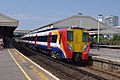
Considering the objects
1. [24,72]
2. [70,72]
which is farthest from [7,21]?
[24,72]

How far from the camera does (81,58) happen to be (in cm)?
2334

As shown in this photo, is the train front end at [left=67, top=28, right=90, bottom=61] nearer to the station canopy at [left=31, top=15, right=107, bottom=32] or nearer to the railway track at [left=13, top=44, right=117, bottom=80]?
the railway track at [left=13, top=44, right=117, bottom=80]

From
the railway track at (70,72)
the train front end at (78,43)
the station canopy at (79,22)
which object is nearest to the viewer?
the railway track at (70,72)

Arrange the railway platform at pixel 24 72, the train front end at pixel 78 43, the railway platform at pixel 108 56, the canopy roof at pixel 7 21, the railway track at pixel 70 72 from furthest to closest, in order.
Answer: the canopy roof at pixel 7 21
the train front end at pixel 78 43
the railway platform at pixel 108 56
the railway track at pixel 70 72
the railway platform at pixel 24 72

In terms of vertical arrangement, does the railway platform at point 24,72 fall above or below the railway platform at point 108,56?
below

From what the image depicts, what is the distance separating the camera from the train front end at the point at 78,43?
23188 millimetres

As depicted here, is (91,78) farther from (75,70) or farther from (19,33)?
(19,33)

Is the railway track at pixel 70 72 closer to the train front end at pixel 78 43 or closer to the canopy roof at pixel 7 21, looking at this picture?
the train front end at pixel 78 43

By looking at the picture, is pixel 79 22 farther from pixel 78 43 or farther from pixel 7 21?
pixel 78 43

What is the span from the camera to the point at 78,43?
2333cm

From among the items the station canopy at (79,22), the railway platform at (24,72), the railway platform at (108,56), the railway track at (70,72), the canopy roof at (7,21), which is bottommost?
the railway track at (70,72)

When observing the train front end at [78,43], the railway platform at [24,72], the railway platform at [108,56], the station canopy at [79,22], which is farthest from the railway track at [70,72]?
the station canopy at [79,22]

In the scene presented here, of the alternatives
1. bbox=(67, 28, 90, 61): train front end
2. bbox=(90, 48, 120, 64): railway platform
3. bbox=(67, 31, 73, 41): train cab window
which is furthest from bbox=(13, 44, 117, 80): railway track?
bbox=(67, 31, 73, 41): train cab window

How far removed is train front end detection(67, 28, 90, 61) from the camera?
2319 centimetres
